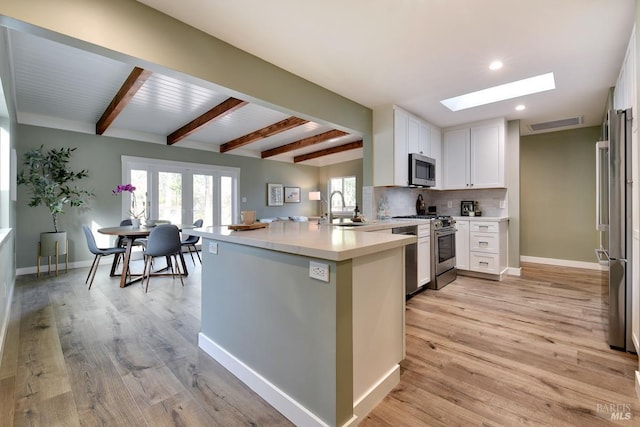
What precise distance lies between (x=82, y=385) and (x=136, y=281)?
2610 millimetres

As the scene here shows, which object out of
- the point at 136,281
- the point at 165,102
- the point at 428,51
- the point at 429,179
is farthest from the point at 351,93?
the point at 136,281

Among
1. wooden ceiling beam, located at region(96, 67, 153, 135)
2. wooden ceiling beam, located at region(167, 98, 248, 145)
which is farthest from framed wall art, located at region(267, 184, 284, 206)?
wooden ceiling beam, located at region(96, 67, 153, 135)

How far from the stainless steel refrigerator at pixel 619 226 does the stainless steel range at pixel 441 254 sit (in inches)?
63.9

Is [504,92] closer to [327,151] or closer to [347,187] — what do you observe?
[327,151]

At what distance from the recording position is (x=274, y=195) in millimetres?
7867

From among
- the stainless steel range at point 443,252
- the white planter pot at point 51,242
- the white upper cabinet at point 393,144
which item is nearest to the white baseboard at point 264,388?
the stainless steel range at point 443,252

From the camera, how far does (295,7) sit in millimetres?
1896

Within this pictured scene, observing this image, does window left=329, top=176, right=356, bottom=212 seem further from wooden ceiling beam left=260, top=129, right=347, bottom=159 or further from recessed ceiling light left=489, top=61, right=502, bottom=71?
recessed ceiling light left=489, top=61, right=502, bottom=71

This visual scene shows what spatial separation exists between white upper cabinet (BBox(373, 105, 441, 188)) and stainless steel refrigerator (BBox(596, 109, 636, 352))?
1.97 meters

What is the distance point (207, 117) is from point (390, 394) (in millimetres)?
4537

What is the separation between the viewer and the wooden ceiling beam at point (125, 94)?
9.82ft

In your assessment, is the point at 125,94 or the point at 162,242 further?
the point at 162,242

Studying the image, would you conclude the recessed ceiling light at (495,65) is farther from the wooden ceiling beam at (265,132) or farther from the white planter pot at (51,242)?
the white planter pot at (51,242)

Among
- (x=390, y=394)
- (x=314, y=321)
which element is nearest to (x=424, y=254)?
(x=390, y=394)
